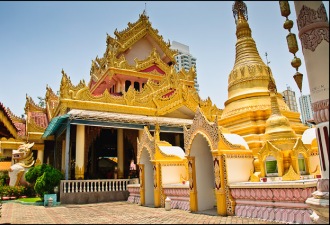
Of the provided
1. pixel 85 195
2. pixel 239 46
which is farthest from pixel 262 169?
pixel 85 195

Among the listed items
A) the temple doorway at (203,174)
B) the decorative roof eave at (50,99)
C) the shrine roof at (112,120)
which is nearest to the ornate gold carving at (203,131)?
the temple doorway at (203,174)

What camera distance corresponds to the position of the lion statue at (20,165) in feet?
63.2

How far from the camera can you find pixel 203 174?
10930 mm

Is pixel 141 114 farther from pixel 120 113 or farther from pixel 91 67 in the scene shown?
pixel 91 67

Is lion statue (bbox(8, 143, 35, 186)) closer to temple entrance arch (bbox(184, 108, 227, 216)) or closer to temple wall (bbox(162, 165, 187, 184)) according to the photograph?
temple wall (bbox(162, 165, 187, 184))

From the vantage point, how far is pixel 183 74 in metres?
26.0

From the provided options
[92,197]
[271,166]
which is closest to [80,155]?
[92,197]

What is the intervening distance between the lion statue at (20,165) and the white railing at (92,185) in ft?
20.5

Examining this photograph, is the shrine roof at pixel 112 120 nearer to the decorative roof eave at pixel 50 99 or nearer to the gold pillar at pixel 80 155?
the gold pillar at pixel 80 155

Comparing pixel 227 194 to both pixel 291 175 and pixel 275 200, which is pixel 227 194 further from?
pixel 291 175

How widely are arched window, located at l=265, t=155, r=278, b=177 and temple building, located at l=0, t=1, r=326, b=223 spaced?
32 mm

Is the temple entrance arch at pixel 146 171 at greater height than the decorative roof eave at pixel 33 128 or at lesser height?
lesser

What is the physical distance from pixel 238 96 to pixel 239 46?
9.58ft

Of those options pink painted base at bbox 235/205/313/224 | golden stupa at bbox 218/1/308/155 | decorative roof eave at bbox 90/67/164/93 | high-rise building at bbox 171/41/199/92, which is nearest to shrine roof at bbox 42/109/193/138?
golden stupa at bbox 218/1/308/155
